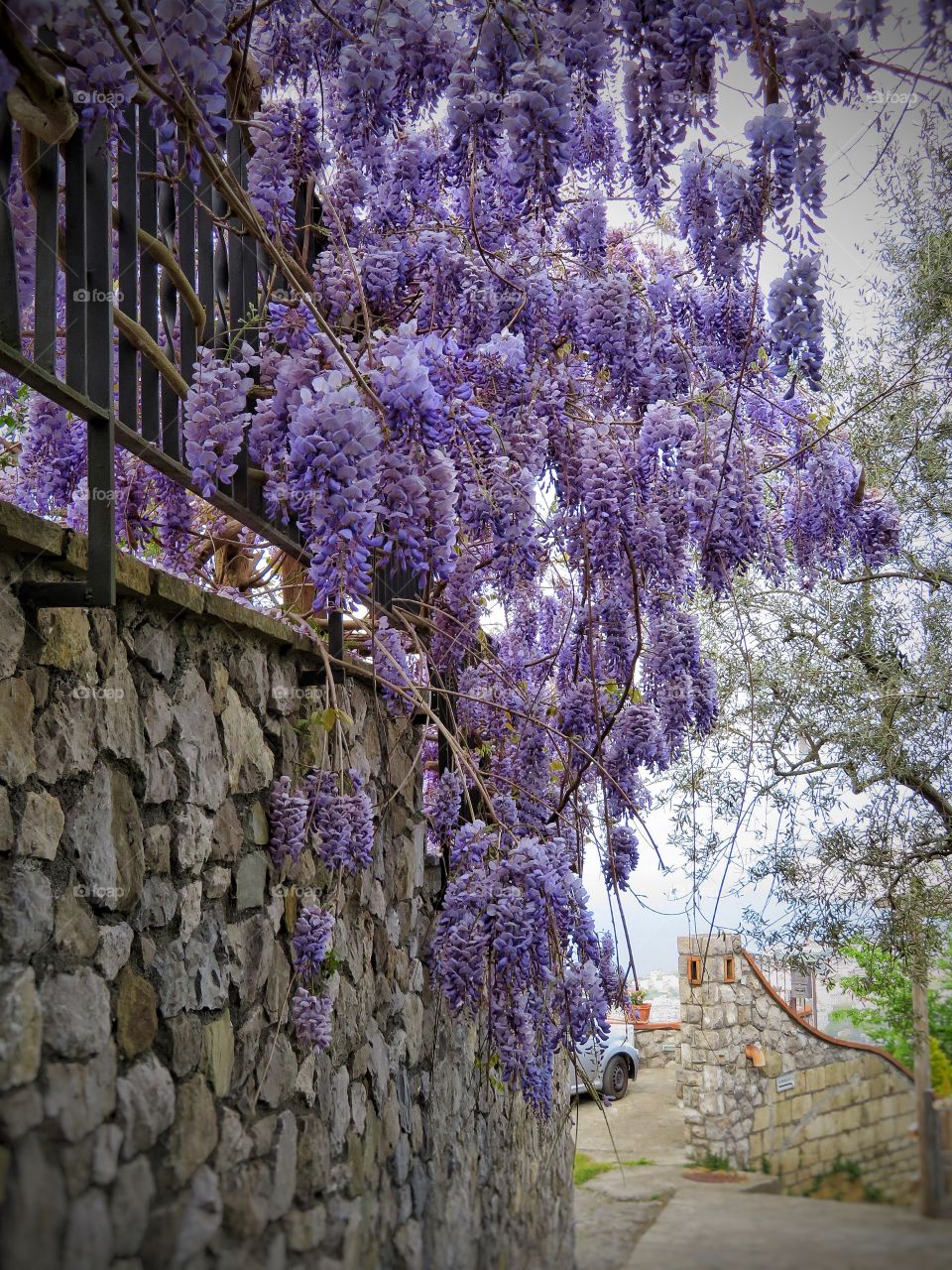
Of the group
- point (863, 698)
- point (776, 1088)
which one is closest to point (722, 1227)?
point (776, 1088)

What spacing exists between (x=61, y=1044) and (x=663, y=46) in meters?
1.49

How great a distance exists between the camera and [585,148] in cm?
250

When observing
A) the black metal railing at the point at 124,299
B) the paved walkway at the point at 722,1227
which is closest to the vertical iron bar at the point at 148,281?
the black metal railing at the point at 124,299

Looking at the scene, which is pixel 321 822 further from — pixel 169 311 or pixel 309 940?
pixel 169 311

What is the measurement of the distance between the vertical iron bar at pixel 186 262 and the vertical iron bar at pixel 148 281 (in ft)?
0.27

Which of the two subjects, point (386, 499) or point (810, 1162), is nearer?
point (810, 1162)

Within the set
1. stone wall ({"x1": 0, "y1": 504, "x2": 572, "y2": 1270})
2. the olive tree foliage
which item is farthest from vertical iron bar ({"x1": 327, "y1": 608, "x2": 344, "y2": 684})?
the olive tree foliage

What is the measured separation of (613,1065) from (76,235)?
5.85 feet

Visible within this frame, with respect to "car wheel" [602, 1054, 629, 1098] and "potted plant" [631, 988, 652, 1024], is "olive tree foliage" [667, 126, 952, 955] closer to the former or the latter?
"potted plant" [631, 988, 652, 1024]

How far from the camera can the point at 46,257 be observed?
50.5 inches

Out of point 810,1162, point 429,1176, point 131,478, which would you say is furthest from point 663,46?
point 429,1176

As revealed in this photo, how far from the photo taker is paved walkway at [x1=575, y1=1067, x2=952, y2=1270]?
0.91 meters

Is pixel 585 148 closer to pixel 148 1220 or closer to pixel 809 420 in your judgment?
pixel 809 420

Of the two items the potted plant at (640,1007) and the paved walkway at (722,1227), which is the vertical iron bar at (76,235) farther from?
the potted plant at (640,1007)
